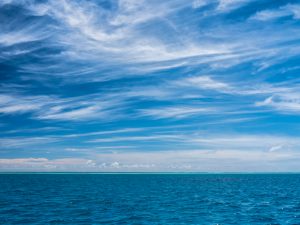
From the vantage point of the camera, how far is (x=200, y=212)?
4500 cm

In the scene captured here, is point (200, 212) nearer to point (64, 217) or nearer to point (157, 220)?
point (157, 220)

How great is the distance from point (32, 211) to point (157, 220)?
2100cm

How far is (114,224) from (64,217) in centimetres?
872

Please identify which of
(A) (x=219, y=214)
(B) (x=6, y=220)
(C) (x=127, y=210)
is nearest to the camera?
(B) (x=6, y=220)

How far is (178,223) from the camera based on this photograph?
37.0 m

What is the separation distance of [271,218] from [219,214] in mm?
7336

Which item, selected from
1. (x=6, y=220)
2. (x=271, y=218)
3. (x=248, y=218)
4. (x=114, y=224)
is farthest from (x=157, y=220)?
(x=6, y=220)

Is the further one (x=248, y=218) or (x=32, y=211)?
(x=32, y=211)

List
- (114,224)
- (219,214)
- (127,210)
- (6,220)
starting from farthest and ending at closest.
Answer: (127,210) < (219,214) < (6,220) < (114,224)

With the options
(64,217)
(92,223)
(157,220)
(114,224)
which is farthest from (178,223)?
(64,217)

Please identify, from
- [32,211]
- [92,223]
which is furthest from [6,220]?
[92,223]

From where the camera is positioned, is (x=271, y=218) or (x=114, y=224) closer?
(x=114, y=224)

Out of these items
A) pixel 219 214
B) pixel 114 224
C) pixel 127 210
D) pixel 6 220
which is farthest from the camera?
pixel 127 210

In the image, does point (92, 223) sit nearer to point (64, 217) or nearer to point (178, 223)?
point (64, 217)
